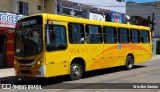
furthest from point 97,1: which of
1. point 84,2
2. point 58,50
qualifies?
point 58,50

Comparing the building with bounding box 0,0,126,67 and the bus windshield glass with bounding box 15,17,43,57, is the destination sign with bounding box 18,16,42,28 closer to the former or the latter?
the bus windshield glass with bounding box 15,17,43,57

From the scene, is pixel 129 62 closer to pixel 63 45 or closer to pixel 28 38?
pixel 63 45

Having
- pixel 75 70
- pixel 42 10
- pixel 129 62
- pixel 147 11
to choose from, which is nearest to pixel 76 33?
pixel 75 70

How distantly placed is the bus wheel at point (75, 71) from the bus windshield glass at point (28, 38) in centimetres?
210

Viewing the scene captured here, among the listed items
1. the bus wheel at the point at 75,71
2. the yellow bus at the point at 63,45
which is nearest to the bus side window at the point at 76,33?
the yellow bus at the point at 63,45

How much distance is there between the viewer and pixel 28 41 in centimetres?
1366

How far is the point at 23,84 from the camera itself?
14047mm

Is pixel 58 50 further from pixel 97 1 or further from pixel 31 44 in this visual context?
pixel 97 1

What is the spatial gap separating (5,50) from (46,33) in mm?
9502

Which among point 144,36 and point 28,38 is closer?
point 28,38

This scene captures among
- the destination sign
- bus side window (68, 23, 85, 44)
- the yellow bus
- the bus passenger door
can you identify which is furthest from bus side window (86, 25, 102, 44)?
the destination sign

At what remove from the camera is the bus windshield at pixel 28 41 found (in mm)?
13289

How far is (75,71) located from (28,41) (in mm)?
2604

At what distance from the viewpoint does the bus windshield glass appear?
43.7ft
